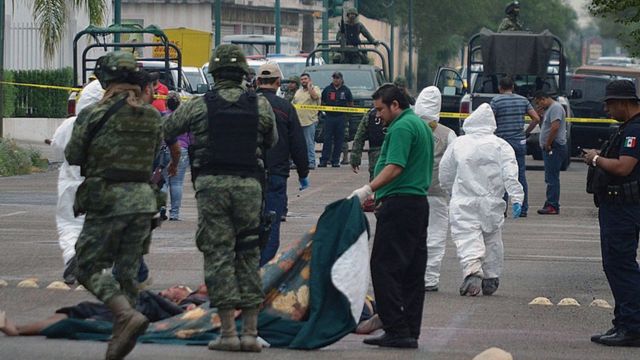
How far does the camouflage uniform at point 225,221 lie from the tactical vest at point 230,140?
37mm

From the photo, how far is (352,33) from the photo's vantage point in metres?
34.8

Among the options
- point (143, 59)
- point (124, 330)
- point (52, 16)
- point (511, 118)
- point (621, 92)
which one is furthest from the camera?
point (143, 59)

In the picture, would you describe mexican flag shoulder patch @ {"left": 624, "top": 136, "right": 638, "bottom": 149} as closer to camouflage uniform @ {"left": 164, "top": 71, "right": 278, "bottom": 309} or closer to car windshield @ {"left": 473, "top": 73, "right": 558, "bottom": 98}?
camouflage uniform @ {"left": 164, "top": 71, "right": 278, "bottom": 309}

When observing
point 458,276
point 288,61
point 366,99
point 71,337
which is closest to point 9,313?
point 71,337

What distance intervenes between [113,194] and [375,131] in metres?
8.01

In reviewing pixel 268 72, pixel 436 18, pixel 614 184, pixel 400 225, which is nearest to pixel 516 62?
pixel 268 72

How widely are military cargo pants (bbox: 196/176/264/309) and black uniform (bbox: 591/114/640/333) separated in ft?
7.73

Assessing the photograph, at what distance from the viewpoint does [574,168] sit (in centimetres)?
3058

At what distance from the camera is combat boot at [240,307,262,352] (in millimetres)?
9398

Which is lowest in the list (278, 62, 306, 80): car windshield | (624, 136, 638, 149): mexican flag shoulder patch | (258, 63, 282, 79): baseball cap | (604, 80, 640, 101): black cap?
(278, 62, 306, 80): car windshield

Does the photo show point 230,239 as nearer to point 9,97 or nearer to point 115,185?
point 115,185

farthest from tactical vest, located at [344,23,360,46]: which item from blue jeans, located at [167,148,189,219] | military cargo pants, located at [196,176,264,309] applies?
military cargo pants, located at [196,176,264,309]

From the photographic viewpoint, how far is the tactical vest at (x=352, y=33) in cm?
3459

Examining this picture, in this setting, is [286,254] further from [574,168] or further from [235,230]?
[574,168]
